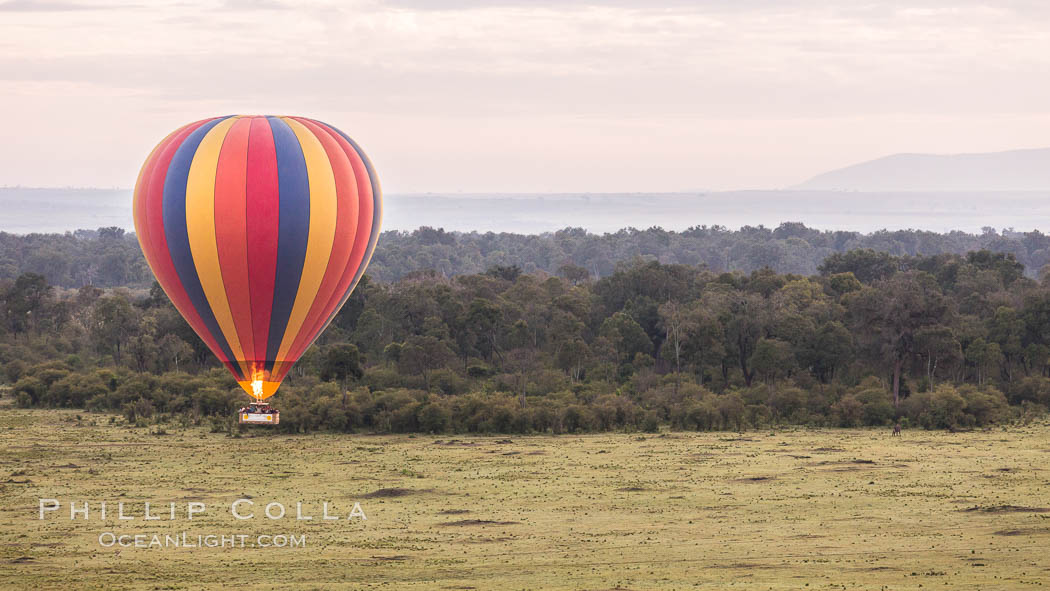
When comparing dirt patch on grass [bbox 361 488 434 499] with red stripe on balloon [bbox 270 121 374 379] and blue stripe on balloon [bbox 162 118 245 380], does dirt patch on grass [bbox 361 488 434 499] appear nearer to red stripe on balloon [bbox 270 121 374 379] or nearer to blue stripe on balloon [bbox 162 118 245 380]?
red stripe on balloon [bbox 270 121 374 379]

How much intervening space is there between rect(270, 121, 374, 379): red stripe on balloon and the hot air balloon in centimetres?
7

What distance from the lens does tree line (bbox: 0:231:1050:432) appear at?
2259 inches

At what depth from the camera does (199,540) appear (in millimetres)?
34375

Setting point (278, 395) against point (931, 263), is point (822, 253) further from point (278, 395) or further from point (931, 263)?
point (278, 395)

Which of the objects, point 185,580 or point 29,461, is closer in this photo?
point 185,580

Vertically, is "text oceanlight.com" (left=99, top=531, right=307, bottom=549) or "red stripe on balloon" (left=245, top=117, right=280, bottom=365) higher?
"red stripe on balloon" (left=245, top=117, right=280, bottom=365)

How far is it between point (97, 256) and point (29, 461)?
409ft

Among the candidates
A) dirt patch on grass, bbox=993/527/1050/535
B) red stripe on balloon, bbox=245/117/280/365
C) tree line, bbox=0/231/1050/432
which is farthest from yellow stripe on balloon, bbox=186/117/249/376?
tree line, bbox=0/231/1050/432

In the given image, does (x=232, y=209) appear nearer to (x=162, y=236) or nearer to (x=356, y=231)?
(x=162, y=236)

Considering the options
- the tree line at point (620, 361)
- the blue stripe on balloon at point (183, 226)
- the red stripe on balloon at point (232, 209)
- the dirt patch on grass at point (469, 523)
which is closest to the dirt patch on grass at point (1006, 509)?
the dirt patch on grass at point (469, 523)

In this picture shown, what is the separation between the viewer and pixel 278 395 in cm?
5878

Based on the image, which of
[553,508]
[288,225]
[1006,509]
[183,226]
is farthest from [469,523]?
[1006,509]

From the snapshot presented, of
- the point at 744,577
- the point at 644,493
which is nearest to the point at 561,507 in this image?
the point at 644,493

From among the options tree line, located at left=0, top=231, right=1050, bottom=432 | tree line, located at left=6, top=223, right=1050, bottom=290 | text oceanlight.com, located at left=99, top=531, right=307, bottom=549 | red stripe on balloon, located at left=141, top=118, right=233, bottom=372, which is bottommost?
text oceanlight.com, located at left=99, top=531, right=307, bottom=549
